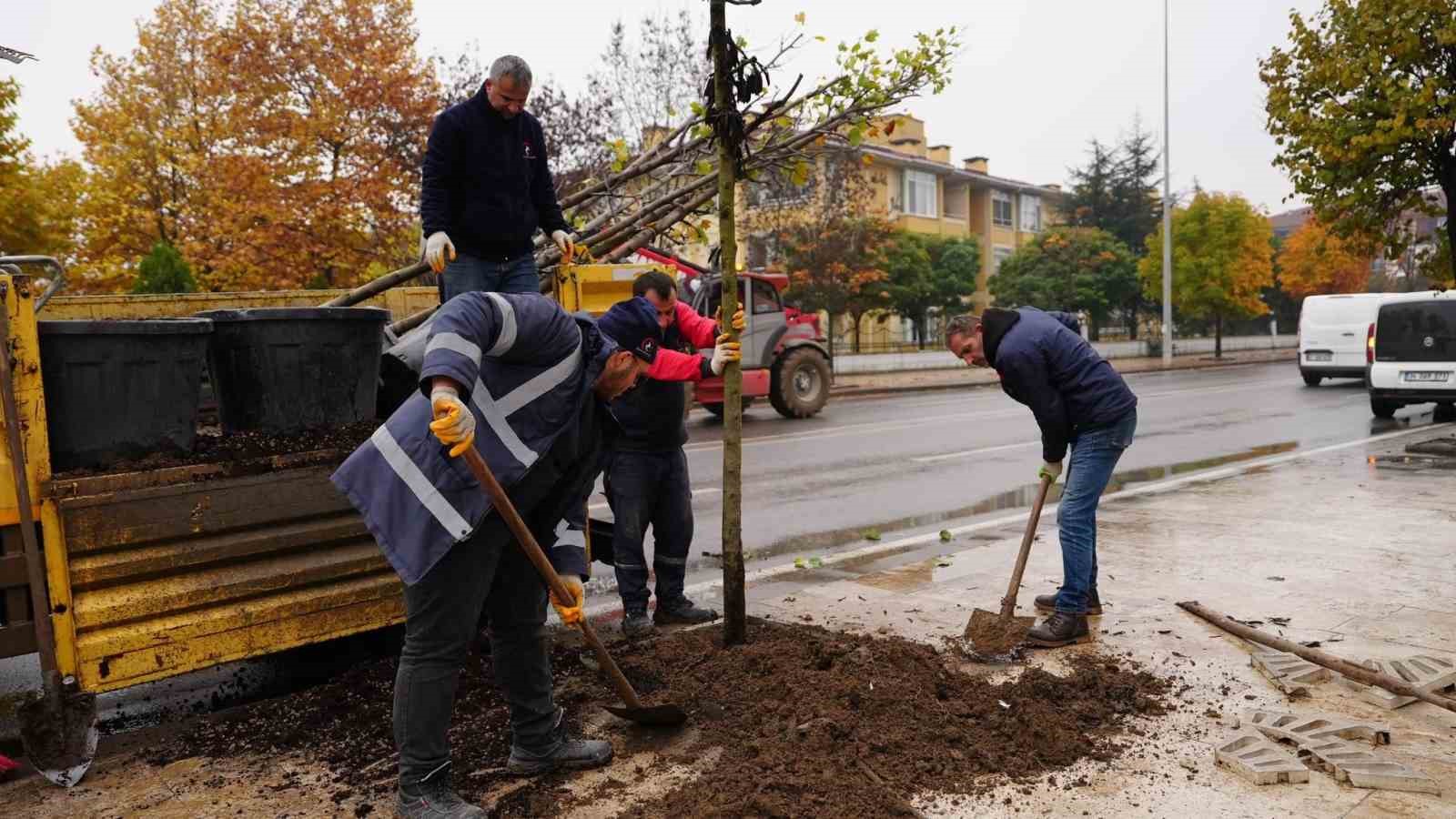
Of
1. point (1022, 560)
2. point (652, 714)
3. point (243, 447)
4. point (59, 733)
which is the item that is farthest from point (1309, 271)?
point (59, 733)

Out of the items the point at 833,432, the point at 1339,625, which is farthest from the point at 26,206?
the point at 1339,625

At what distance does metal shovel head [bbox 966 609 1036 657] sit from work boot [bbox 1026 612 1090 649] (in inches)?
9.4

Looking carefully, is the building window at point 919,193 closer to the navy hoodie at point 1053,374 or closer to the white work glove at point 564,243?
the navy hoodie at point 1053,374

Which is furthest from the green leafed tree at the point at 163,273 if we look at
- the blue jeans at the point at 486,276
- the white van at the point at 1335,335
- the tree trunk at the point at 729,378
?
the white van at the point at 1335,335

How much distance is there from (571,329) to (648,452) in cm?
228

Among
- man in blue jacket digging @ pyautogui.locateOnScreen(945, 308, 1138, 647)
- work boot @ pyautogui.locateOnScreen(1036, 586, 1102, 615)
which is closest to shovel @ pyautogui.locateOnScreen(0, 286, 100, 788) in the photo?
man in blue jacket digging @ pyautogui.locateOnScreen(945, 308, 1138, 647)

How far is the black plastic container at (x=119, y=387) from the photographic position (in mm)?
3488

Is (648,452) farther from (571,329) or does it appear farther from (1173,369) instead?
(1173,369)

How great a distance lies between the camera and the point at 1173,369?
3322 cm

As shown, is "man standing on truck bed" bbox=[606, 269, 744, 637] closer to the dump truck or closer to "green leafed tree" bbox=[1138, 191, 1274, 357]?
the dump truck

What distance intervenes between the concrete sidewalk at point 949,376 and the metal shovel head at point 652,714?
19.6 meters

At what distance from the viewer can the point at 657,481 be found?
544 centimetres

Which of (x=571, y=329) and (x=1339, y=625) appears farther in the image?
(x=1339, y=625)

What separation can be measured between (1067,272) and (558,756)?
124 ft
